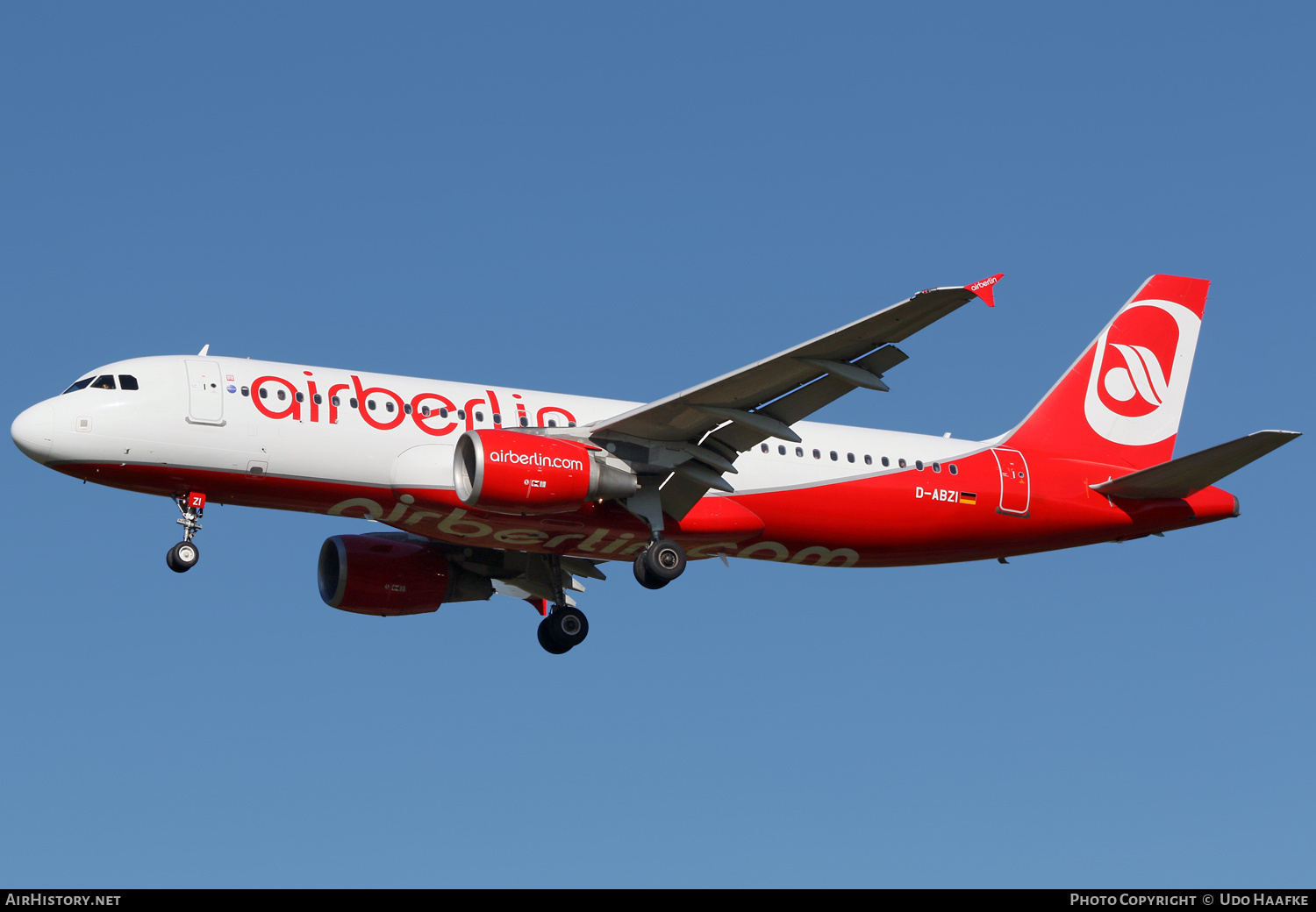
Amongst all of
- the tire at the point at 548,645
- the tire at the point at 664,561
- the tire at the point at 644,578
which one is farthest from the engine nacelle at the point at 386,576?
the tire at the point at 664,561

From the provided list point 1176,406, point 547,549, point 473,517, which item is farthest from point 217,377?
point 1176,406

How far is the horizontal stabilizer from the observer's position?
32125 millimetres

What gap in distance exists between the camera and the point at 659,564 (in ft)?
107

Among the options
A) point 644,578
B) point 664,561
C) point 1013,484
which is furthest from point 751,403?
point 1013,484

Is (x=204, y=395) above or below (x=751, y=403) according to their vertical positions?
above

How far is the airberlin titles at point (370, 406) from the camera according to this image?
31359 millimetres

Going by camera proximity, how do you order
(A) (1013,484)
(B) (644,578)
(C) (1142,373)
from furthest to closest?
(C) (1142,373), (A) (1013,484), (B) (644,578)

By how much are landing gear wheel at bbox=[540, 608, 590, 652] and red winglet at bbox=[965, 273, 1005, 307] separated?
46.4 feet

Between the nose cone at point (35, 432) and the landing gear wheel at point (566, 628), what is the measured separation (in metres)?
11.5

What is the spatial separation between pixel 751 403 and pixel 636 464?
2745mm

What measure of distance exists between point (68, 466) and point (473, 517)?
746 centimetres

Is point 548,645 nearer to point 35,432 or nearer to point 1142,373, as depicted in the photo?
point 35,432

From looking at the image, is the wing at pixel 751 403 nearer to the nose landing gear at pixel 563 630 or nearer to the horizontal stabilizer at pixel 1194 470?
the nose landing gear at pixel 563 630

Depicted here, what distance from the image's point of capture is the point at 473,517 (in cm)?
3238
